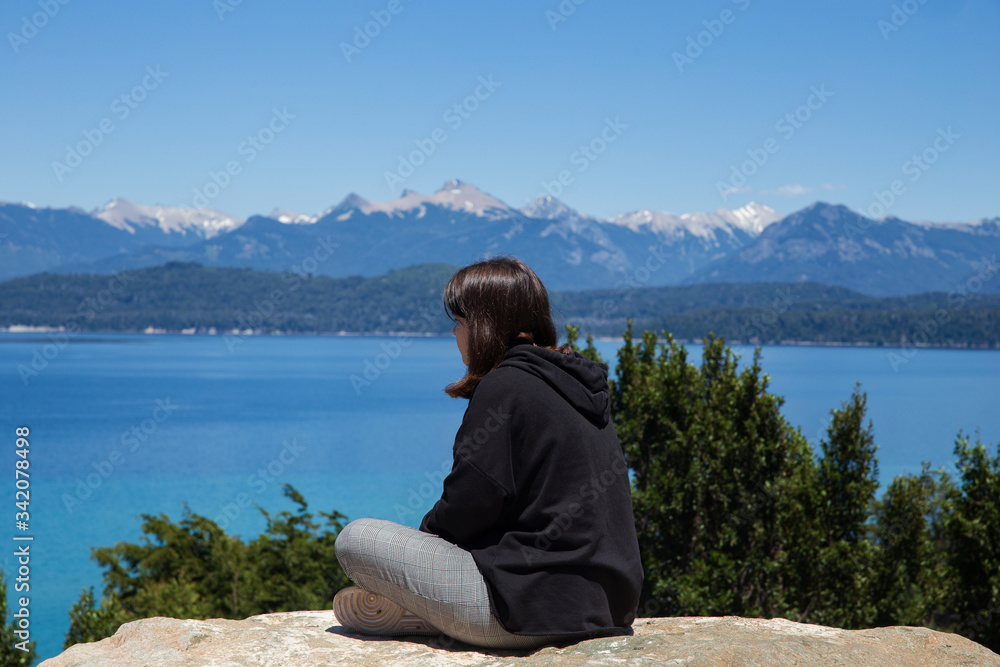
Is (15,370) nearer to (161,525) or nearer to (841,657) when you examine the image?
(161,525)

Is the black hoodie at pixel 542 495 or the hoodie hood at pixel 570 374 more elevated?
the hoodie hood at pixel 570 374

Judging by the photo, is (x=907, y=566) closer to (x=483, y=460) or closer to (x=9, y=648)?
(x=483, y=460)

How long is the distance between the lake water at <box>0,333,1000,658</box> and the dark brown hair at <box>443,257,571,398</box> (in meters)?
10.1

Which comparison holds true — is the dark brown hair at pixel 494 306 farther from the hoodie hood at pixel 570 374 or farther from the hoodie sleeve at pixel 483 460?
the hoodie sleeve at pixel 483 460

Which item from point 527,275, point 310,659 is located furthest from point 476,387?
point 310,659

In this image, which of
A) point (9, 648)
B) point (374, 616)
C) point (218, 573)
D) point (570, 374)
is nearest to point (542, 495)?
point (570, 374)

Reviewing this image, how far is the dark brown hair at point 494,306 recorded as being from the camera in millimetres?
3568

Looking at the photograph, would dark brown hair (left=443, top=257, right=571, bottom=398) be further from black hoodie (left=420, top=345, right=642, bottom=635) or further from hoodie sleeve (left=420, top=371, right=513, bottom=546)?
hoodie sleeve (left=420, top=371, right=513, bottom=546)

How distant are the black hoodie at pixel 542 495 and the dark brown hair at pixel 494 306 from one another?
145mm

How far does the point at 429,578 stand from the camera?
361 cm

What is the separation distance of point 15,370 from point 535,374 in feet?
499

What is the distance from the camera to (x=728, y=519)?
8.96 metres

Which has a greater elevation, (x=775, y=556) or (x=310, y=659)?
(x=310, y=659)

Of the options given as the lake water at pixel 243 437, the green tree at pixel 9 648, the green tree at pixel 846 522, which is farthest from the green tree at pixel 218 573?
the green tree at pixel 846 522
